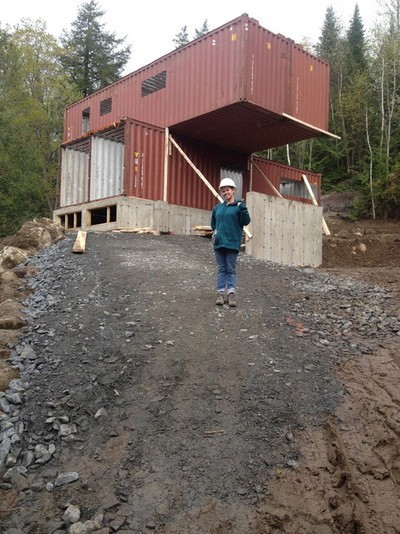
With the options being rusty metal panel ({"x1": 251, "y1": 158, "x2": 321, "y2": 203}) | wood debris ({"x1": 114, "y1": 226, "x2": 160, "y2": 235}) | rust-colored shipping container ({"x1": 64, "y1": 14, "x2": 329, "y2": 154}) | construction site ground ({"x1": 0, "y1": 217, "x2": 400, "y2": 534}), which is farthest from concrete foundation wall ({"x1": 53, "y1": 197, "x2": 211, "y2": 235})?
construction site ground ({"x1": 0, "y1": 217, "x2": 400, "y2": 534})

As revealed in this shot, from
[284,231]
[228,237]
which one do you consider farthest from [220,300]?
[284,231]

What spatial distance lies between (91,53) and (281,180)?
26.1 m

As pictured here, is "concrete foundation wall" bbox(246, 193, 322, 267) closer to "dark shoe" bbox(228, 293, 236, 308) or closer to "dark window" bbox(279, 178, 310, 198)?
"dark window" bbox(279, 178, 310, 198)

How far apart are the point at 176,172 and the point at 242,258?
5.78 m

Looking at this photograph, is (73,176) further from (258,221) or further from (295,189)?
(295,189)

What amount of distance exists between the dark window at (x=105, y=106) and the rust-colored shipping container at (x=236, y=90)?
4.34ft

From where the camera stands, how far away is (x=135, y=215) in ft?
49.1

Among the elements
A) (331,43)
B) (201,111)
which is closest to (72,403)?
(201,111)

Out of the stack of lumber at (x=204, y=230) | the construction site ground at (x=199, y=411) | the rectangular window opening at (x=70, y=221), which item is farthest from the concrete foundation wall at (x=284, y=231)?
the rectangular window opening at (x=70, y=221)

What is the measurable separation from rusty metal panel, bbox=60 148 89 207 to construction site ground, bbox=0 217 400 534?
32.4 ft

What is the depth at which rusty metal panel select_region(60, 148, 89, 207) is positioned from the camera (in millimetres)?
17297

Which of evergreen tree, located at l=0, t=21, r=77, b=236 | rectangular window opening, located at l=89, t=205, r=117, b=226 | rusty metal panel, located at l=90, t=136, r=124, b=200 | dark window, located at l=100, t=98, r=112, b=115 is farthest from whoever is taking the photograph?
evergreen tree, located at l=0, t=21, r=77, b=236

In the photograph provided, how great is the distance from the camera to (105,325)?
6238 millimetres

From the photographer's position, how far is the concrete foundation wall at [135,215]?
14719 millimetres
